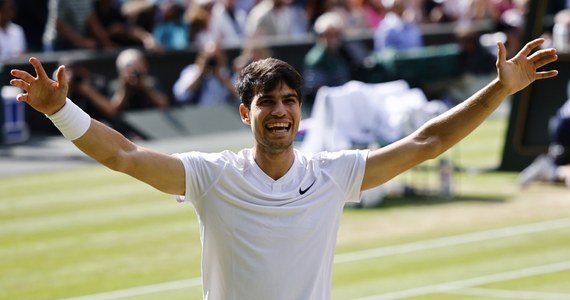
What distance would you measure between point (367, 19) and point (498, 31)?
2410 millimetres

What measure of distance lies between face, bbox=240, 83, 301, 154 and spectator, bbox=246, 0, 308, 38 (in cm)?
1638

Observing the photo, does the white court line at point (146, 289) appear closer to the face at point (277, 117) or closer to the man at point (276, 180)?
the man at point (276, 180)

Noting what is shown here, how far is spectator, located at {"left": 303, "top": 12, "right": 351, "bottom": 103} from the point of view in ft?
67.7

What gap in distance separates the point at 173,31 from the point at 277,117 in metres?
15.9

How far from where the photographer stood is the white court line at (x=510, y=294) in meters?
10.7

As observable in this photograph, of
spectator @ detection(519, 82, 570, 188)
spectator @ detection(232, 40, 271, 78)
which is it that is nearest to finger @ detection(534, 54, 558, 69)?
spectator @ detection(519, 82, 570, 188)

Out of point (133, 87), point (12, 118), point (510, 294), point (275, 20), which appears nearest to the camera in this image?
point (510, 294)

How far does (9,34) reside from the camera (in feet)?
63.0

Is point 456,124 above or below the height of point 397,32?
below

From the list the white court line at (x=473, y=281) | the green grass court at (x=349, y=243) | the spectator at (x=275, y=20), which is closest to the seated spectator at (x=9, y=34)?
the green grass court at (x=349, y=243)

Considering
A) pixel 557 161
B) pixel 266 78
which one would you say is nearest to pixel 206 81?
pixel 557 161

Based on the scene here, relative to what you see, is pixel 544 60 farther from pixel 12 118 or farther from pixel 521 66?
pixel 12 118

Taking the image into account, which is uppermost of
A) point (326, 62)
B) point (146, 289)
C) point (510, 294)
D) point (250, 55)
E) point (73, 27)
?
point (73, 27)

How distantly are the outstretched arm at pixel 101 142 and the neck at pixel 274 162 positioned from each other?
0.36m
